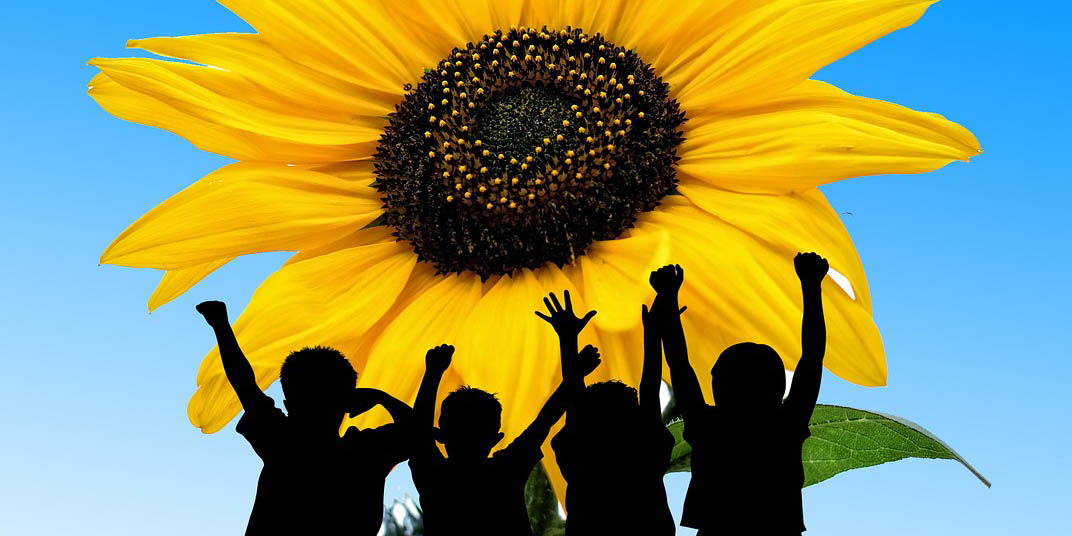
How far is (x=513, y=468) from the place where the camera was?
182cm

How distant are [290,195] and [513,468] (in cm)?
83

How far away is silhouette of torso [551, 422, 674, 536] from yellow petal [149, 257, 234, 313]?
1.08 metres

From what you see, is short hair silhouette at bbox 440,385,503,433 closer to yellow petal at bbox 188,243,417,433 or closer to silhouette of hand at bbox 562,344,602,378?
silhouette of hand at bbox 562,344,602,378

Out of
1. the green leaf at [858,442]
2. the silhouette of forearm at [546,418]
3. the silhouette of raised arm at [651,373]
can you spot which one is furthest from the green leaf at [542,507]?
the silhouette of raised arm at [651,373]

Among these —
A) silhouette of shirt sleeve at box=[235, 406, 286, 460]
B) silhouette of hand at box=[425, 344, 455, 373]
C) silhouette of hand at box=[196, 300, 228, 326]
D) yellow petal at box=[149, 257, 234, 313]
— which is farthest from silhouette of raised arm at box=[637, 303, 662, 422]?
yellow petal at box=[149, 257, 234, 313]

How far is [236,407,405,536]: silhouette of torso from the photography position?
1812 mm

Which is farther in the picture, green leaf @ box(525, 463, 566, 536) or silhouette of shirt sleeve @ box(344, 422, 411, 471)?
green leaf @ box(525, 463, 566, 536)

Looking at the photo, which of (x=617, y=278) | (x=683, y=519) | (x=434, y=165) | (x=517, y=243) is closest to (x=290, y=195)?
(x=434, y=165)

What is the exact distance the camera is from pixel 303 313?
7.26ft

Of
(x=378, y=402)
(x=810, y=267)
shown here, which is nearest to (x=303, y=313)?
(x=378, y=402)

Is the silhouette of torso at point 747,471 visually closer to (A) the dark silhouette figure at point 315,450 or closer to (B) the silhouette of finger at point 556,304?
(B) the silhouette of finger at point 556,304

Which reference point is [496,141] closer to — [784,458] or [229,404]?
[229,404]

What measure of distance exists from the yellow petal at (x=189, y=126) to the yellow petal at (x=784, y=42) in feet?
2.94

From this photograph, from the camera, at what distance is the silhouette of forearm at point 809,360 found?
183 centimetres
